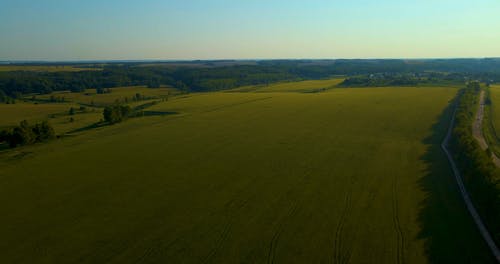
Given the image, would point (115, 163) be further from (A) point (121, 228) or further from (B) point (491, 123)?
(B) point (491, 123)

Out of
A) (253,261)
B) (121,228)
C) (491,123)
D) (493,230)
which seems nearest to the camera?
(253,261)

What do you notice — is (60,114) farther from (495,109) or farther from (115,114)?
(495,109)

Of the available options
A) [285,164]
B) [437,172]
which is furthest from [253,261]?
[437,172]

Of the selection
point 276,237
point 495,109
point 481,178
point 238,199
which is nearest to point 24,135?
point 238,199

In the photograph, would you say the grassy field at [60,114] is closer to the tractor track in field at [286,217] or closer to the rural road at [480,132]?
the tractor track in field at [286,217]

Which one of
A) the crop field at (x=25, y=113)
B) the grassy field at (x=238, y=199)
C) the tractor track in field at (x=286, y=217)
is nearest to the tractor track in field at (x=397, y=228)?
the grassy field at (x=238, y=199)
